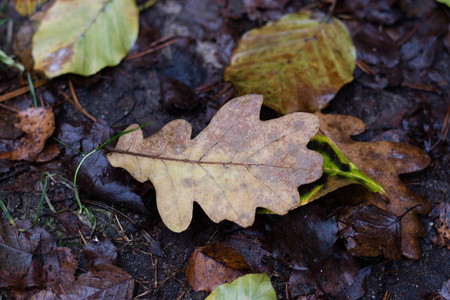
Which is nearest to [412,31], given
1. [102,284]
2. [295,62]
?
[295,62]

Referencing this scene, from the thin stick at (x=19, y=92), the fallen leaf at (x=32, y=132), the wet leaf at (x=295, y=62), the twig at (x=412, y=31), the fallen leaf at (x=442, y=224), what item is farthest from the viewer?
the twig at (x=412, y=31)

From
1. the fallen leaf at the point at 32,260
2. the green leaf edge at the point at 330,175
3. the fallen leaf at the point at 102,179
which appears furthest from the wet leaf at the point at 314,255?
the fallen leaf at the point at 32,260

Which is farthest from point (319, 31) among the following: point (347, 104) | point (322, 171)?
point (322, 171)

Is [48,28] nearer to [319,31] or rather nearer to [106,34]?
[106,34]

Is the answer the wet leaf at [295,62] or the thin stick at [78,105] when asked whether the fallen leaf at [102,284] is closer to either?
the thin stick at [78,105]

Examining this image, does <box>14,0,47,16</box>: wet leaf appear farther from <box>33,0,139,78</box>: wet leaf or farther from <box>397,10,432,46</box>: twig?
<box>397,10,432,46</box>: twig

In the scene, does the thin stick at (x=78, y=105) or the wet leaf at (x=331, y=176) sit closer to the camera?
the wet leaf at (x=331, y=176)

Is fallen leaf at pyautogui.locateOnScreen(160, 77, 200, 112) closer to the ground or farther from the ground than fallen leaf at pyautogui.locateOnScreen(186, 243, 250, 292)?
farther from the ground

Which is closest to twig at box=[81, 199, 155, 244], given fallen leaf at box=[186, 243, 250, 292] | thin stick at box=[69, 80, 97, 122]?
fallen leaf at box=[186, 243, 250, 292]
